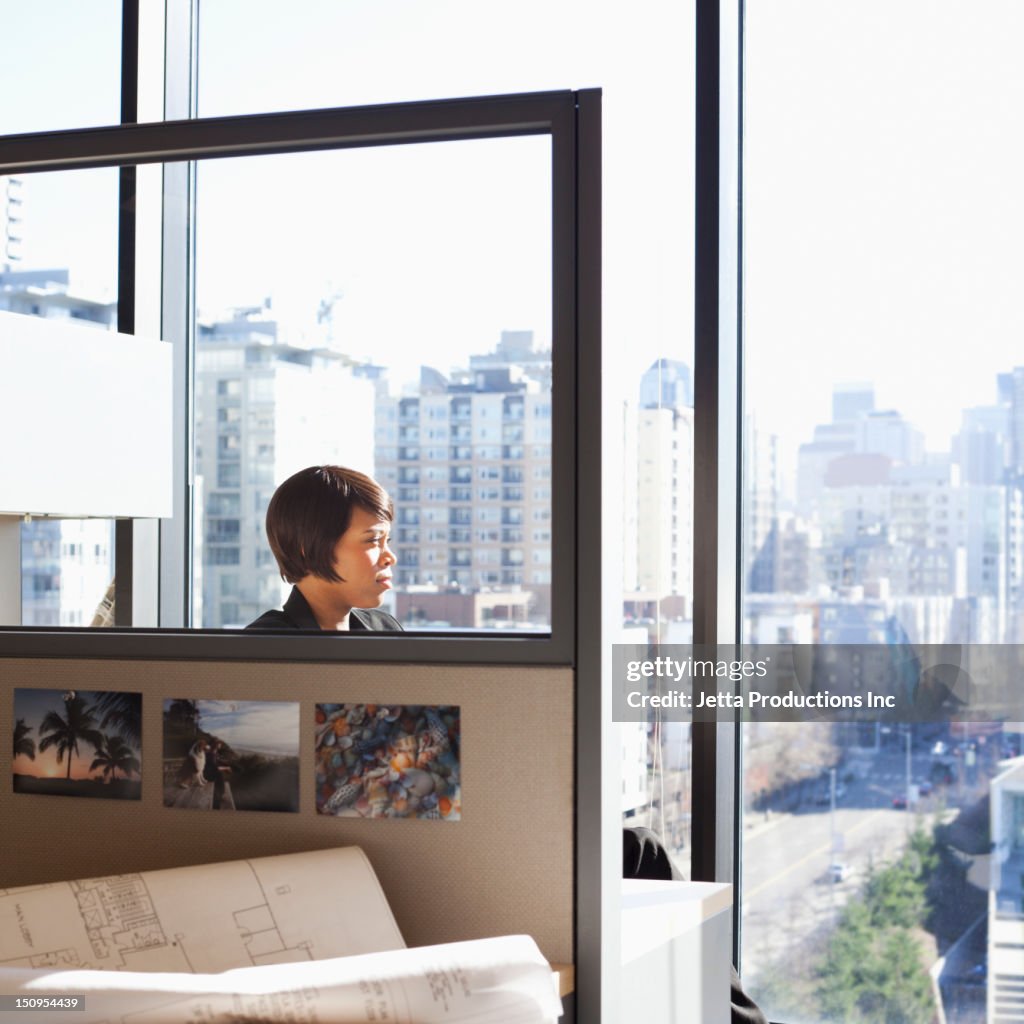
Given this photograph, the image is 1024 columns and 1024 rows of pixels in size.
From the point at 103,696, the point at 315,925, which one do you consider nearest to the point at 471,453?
the point at 103,696

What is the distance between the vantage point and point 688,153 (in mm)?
2584

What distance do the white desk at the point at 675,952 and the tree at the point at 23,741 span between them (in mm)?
629

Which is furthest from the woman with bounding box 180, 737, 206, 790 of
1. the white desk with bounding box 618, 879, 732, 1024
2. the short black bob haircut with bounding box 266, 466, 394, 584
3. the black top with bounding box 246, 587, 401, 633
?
the short black bob haircut with bounding box 266, 466, 394, 584

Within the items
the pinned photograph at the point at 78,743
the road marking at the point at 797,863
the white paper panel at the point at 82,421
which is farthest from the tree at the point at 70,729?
the road marking at the point at 797,863

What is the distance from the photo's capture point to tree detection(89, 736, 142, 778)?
3.89 ft

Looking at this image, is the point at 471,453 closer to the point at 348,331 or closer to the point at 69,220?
the point at 348,331

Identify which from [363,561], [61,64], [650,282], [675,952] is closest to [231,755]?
[675,952]

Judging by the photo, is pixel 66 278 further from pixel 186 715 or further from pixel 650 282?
pixel 186 715

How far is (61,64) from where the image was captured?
114 inches

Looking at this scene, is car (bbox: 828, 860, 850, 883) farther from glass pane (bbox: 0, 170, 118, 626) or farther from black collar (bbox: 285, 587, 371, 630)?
Answer: glass pane (bbox: 0, 170, 118, 626)

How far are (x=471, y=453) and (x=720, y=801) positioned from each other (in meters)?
0.93

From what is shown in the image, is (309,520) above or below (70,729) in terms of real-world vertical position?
above

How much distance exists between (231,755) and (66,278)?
6.70ft

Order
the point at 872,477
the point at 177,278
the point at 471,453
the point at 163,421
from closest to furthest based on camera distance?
1. the point at 163,421
2. the point at 872,477
3. the point at 471,453
4. the point at 177,278
